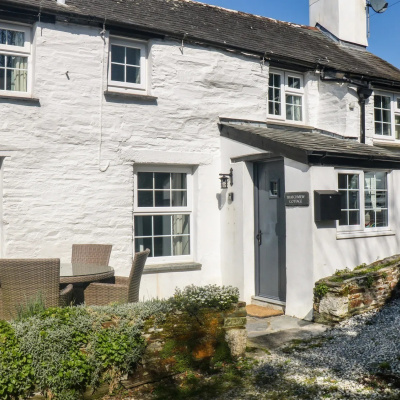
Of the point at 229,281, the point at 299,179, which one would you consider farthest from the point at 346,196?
A: the point at 229,281

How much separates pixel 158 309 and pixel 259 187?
442 cm

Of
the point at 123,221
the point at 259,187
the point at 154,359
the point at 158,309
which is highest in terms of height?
the point at 259,187

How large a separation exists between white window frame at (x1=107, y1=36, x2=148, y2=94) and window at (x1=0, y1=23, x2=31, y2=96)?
1426mm

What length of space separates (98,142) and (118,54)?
175 centimetres

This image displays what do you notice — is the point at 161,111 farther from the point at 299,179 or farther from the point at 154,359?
the point at 154,359

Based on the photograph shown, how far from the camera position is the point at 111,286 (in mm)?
6707

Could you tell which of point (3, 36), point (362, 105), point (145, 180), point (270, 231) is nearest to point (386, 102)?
point (362, 105)

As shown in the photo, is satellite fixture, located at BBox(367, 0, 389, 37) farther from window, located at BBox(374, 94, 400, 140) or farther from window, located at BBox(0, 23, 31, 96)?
window, located at BBox(0, 23, 31, 96)

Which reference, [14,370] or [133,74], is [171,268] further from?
[14,370]

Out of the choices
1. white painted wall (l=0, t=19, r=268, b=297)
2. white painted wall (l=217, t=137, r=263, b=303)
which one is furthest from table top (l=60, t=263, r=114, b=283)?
white painted wall (l=217, t=137, r=263, b=303)

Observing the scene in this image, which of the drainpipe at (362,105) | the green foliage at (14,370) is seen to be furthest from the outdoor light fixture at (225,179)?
the green foliage at (14,370)

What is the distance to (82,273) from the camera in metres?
6.86

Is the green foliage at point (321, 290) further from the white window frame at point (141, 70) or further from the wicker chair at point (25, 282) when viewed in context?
the white window frame at point (141, 70)

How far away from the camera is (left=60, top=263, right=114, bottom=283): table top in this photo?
259 inches
